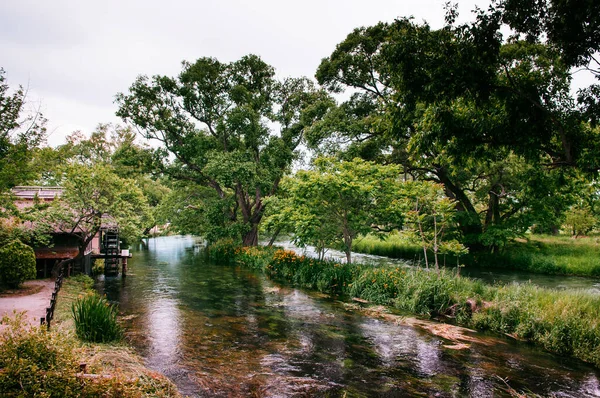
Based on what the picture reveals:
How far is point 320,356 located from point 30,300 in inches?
415

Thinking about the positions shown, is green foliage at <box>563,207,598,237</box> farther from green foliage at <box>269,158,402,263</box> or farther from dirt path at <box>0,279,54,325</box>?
dirt path at <box>0,279,54,325</box>

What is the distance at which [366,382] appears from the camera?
7.29 m

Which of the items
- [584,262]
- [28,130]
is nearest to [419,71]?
[28,130]

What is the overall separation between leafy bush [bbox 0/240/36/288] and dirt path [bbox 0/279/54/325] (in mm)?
568

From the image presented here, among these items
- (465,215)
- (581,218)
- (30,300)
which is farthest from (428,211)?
(581,218)

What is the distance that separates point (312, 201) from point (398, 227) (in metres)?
4.36

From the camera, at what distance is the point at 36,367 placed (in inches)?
171

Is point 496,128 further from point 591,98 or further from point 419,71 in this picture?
point 419,71

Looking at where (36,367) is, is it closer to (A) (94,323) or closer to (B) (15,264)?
(A) (94,323)

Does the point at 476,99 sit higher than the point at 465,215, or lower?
higher

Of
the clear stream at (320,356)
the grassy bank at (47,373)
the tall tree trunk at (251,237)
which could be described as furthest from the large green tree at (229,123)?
the grassy bank at (47,373)

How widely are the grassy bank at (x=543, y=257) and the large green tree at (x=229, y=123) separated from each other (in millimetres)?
9660

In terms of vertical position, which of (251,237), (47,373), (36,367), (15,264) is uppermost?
(251,237)

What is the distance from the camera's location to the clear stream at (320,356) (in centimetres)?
705
